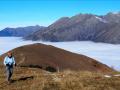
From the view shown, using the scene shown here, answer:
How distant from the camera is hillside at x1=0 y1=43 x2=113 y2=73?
66750 mm

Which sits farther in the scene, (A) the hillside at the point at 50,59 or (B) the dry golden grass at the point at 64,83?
(A) the hillside at the point at 50,59

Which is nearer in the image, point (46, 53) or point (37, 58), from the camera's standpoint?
point (37, 58)

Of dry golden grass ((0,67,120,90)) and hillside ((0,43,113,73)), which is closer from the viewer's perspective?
dry golden grass ((0,67,120,90))

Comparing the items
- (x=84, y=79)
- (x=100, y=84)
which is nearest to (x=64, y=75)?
(x=84, y=79)

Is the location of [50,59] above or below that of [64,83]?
below

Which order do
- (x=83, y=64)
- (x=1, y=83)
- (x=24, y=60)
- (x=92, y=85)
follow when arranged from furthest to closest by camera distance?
(x=83, y=64), (x=24, y=60), (x=1, y=83), (x=92, y=85)

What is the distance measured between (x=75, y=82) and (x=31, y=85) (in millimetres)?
3338

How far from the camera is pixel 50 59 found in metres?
71.6

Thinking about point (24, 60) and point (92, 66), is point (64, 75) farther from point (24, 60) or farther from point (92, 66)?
point (92, 66)

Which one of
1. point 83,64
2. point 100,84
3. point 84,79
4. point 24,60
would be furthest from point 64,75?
point 83,64

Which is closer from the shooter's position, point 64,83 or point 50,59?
point 64,83

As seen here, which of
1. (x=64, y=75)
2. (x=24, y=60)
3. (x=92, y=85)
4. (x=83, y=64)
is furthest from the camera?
(x=83, y=64)

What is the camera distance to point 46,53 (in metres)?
76.3

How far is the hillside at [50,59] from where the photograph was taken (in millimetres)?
66750
